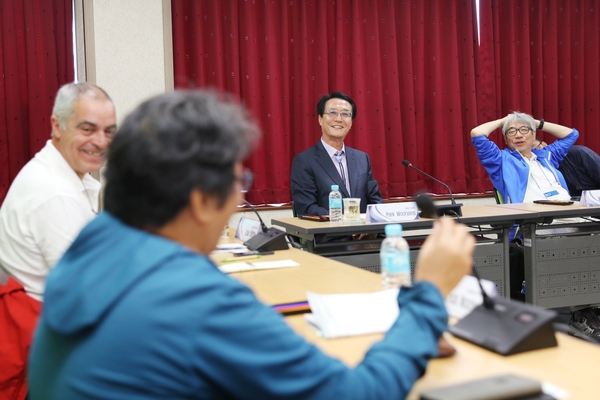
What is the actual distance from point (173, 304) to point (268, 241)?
1798 mm

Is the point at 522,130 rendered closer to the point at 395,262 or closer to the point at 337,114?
the point at 337,114

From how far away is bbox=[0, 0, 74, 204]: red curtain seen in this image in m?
3.94

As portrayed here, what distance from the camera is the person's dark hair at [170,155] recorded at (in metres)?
0.67

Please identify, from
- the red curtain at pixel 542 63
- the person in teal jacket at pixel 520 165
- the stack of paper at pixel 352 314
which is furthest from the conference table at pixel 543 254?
the red curtain at pixel 542 63

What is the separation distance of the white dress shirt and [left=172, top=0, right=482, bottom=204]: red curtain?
2.66 meters

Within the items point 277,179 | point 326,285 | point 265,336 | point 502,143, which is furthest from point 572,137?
point 265,336

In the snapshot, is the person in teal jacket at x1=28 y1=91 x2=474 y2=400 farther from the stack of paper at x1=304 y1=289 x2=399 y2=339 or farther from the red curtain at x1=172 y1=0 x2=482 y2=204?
the red curtain at x1=172 y1=0 x2=482 y2=204

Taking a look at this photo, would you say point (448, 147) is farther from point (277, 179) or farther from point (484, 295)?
point (484, 295)

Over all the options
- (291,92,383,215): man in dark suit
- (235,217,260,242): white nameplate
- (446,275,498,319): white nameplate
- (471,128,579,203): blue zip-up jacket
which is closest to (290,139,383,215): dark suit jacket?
(291,92,383,215): man in dark suit

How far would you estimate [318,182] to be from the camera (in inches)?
142

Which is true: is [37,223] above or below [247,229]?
above

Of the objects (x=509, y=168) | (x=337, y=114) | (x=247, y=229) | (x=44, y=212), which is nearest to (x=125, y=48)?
(x=337, y=114)

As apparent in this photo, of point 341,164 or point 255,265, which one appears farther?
point 341,164

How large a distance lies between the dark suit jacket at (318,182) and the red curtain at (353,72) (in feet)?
3.04
